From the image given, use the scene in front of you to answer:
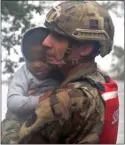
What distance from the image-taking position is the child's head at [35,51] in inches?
55.1

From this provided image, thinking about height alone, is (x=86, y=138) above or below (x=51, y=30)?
below

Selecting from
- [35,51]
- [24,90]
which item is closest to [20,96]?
[24,90]

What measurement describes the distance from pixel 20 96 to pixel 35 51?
144 mm

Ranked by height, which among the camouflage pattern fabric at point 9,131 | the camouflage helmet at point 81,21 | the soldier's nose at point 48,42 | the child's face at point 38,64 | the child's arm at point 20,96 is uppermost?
the camouflage helmet at point 81,21

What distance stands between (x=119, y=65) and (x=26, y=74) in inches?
37.7

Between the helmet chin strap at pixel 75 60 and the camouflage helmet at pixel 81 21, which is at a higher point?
the camouflage helmet at pixel 81 21

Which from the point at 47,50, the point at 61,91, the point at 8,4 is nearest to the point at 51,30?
the point at 47,50

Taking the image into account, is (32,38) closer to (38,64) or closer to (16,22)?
(38,64)

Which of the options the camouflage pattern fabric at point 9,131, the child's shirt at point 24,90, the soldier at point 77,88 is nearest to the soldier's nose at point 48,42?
the soldier at point 77,88

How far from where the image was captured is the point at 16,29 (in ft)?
6.33

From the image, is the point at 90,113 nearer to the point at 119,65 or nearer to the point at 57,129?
the point at 57,129

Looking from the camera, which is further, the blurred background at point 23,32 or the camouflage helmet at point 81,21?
the blurred background at point 23,32

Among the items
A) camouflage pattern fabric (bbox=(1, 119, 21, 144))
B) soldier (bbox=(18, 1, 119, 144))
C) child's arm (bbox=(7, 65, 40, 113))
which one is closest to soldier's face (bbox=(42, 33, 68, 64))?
soldier (bbox=(18, 1, 119, 144))

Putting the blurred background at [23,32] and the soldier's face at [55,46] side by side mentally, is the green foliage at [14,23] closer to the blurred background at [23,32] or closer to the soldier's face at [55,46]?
the blurred background at [23,32]
